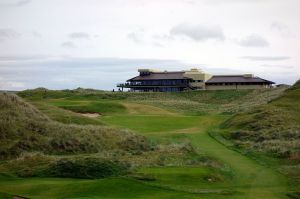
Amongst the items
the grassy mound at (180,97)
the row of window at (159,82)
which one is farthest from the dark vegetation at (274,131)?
the row of window at (159,82)

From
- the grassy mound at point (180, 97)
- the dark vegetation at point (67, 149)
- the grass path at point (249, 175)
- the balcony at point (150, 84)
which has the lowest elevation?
the grass path at point (249, 175)

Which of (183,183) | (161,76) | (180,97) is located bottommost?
(183,183)

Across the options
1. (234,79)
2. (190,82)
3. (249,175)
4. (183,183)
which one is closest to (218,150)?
(249,175)

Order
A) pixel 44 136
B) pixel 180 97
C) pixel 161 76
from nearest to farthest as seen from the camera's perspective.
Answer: pixel 44 136, pixel 180 97, pixel 161 76

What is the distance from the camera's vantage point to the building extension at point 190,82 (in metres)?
111

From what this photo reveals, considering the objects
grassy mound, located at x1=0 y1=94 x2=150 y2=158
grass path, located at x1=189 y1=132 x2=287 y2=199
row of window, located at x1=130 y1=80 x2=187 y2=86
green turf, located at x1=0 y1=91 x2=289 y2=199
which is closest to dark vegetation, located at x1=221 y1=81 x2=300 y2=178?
grass path, located at x1=189 y1=132 x2=287 y2=199

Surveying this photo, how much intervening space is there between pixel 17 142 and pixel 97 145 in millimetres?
5679

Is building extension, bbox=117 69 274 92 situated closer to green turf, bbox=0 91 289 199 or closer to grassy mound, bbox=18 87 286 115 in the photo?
Answer: grassy mound, bbox=18 87 286 115

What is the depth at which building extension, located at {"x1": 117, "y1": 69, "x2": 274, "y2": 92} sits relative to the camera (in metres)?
111

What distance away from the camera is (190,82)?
11450 centimetres

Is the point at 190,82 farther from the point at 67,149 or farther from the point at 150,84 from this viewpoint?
the point at 67,149

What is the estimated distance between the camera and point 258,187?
2419 centimetres

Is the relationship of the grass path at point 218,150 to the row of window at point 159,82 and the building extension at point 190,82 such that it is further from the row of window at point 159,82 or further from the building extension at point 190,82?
the row of window at point 159,82

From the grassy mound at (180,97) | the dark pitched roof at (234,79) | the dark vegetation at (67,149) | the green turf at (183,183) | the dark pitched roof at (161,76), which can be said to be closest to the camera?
the green turf at (183,183)
